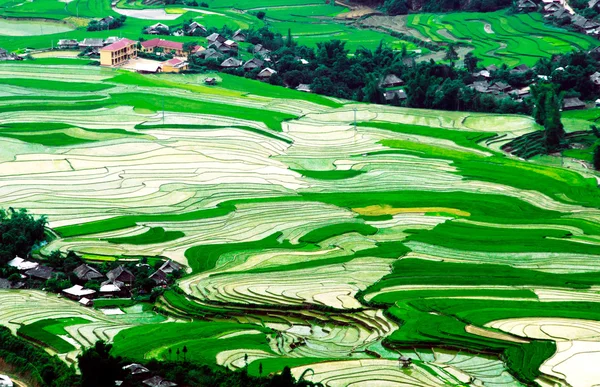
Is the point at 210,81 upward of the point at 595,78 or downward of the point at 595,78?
downward

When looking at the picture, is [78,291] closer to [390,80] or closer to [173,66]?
[173,66]

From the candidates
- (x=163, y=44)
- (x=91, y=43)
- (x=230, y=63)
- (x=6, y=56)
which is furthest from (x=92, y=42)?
(x=230, y=63)

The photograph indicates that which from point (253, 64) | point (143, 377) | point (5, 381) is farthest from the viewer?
point (253, 64)

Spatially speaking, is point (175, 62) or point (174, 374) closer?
point (174, 374)

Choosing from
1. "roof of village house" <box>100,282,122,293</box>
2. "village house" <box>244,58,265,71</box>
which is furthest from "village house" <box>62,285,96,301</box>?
"village house" <box>244,58,265,71</box>

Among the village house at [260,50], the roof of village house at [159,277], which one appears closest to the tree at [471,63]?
the village house at [260,50]

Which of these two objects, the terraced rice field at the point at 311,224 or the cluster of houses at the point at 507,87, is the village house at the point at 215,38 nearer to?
the terraced rice field at the point at 311,224

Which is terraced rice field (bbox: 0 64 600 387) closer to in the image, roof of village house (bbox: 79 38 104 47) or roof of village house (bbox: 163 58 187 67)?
roof of village house (bbox: 163 58 187 67)
